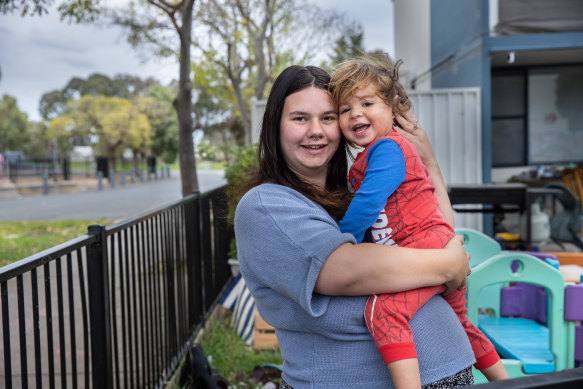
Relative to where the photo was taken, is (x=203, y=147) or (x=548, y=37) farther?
(x=203, y=147)

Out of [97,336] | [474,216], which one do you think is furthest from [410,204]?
[474,216]

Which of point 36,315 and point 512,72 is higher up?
point 512,72

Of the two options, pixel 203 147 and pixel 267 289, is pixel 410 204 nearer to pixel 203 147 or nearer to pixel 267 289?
pixel 267 289

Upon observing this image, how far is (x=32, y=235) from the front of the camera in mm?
13172

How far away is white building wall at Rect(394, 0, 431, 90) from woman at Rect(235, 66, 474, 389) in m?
12.8

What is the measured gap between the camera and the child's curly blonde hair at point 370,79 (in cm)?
189

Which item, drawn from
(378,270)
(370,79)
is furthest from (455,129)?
(378,270)

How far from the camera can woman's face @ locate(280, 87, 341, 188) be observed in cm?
182

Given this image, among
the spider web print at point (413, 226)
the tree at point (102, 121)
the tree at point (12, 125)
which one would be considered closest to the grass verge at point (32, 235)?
the spider web print at point (413, 226)

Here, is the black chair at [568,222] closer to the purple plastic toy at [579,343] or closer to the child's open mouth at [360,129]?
the purple plastic toy at [579,343]

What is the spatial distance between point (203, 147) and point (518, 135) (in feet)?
22.4

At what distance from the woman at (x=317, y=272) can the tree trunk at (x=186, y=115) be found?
8.09 meters

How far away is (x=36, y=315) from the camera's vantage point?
206cm

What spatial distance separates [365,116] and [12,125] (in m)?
73.3
